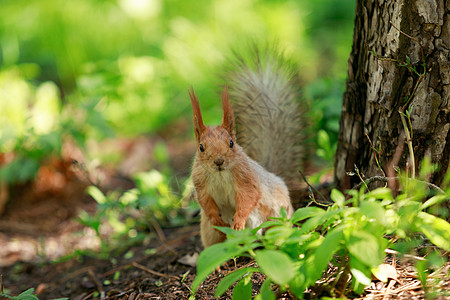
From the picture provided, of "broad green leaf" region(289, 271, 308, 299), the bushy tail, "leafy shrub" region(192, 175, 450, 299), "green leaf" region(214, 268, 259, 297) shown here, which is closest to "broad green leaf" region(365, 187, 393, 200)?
"leafy shrub" region(192, 175, 450, 299)

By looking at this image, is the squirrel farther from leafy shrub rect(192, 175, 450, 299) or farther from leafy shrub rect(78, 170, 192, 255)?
leafy shrub rect(78, 170, 192, 255)

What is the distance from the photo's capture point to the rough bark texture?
1669mm

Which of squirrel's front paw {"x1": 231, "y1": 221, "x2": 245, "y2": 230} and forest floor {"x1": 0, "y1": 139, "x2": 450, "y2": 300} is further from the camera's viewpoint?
squirrel's front paw {"x1": 231, "y1": 221, "x2": 245, "y2": 230}

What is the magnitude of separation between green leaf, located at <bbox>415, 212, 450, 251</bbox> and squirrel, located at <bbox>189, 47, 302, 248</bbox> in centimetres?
80

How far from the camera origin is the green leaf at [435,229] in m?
1.17

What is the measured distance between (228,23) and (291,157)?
3170 mm

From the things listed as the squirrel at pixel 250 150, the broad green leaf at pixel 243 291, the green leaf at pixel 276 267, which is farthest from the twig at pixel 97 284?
the green leaf at pixel 276 267

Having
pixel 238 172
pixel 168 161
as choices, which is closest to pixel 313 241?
pixel 238 172

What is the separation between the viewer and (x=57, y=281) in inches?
98.5

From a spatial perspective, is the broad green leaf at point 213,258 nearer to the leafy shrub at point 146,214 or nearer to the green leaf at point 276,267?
the green leaf at point 276,267

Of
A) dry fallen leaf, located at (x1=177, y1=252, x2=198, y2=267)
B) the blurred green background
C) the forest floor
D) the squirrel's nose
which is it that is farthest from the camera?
the blurred green background

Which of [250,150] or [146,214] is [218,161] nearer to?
[250,150]

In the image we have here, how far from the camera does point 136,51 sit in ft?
18.0

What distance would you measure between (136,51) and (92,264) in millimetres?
3360
